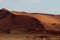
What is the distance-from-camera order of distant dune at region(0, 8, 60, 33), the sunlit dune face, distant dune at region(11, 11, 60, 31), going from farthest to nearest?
the sunlit dune face → distant dune at region(11, 11, 60, 31) → distant dune at region(0, 8, 60, 33)

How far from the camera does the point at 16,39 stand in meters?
10.1

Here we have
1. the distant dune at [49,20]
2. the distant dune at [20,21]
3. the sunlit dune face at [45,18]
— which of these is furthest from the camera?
the sunlit dune face at [45,18]

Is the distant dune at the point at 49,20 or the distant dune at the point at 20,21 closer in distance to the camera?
the distant dune at the point at 20,21

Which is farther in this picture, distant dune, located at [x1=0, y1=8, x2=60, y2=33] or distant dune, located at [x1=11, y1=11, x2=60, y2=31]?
distant dune, located at [x1=11, y1=11, x2=60, y2=31]

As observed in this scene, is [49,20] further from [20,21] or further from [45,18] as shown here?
[20,21]

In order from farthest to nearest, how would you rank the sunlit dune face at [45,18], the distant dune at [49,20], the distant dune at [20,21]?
the sunlit dune face at [45,18]
the distant dune at [49,20]
the distant dune at [20,21]

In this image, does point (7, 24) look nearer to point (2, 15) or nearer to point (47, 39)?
point (2, 15)

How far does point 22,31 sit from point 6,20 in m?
0.86

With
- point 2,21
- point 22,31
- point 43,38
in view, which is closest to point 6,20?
point 2,21

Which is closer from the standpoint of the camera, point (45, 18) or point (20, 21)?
point (20, 21)

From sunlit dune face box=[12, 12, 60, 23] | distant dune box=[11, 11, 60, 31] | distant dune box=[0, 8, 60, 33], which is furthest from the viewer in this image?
sunlit dune face box=[12, 12, 60, 23]

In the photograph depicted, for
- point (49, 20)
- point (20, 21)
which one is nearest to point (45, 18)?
point (49, 20)

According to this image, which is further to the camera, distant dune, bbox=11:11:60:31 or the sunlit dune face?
the sunlit dune face

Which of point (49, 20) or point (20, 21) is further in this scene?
point (49, 20)
